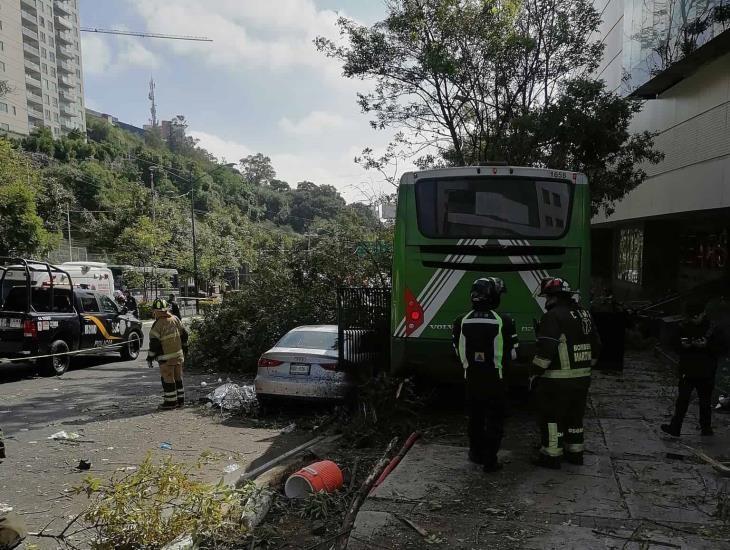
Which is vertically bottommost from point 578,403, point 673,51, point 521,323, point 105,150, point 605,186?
point 578,403

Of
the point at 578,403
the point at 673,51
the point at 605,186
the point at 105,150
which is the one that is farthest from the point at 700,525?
the point at 105,150

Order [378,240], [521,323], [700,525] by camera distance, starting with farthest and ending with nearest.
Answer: [378,240]
[521,323]
[700,525]

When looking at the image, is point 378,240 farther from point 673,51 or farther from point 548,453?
point 548,453

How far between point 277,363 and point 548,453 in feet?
14.3

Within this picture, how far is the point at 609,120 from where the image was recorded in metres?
12.9

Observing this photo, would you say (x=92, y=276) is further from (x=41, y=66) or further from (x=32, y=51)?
(x=41, y=66)

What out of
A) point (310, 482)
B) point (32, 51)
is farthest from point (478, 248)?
point (32, 51)

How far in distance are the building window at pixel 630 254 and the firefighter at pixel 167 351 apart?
48.9 ft

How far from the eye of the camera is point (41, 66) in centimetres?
8806

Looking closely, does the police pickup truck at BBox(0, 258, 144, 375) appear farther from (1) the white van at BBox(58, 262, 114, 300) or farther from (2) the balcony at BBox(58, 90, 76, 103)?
(2) the balcony at BBox(58, 90, 76, 103)

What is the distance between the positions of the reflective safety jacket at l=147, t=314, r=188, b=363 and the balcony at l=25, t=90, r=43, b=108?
91618mm

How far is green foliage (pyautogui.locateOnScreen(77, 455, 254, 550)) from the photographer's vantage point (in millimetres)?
4020

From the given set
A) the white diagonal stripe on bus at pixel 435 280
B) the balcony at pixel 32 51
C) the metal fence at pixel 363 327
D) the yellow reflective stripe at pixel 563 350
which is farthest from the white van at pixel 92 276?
the balcony at pixel 32 51

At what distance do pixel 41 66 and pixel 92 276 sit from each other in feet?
263
